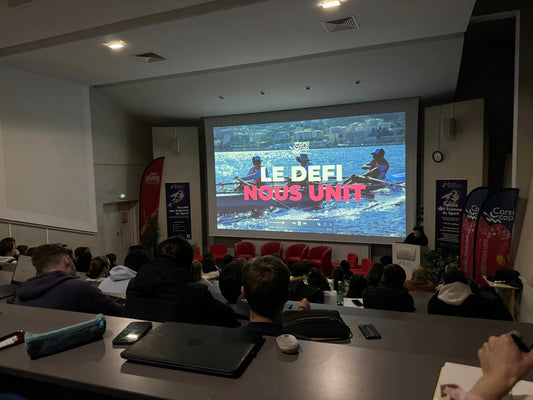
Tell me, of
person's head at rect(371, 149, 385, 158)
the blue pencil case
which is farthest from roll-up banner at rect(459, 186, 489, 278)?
the blue pencil case

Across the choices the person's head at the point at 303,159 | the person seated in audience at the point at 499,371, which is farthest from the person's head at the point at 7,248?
the person seated in audience at the point at 499,371

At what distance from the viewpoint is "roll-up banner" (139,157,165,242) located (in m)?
9.62

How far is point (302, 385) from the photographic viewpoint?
0.95m

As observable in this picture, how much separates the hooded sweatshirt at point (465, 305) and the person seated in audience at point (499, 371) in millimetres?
2155

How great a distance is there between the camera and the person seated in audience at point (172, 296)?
1.98 metres

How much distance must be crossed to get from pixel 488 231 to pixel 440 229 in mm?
2178

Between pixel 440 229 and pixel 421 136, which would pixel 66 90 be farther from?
pixel 440 229

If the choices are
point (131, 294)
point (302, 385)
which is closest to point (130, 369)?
point (302, 385)

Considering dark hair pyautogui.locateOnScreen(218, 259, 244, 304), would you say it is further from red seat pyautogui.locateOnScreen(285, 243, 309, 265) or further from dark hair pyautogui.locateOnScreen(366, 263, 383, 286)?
red seat pyautogui.locateOnScreen(285, 243, 309, 265)

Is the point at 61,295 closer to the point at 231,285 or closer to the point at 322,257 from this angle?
the point at 231,285

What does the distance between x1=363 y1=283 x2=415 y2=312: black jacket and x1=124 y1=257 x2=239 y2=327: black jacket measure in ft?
4.96

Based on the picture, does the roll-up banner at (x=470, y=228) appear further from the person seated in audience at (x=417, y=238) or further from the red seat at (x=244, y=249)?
the red seat at (x=244, y=249)

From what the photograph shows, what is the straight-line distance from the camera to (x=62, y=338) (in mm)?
1175

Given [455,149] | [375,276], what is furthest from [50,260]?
[455,149]
